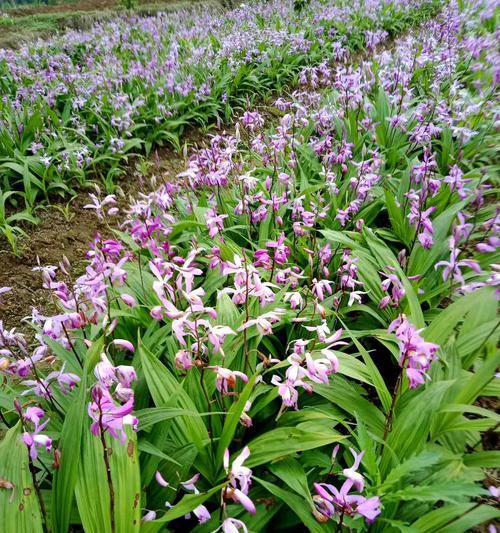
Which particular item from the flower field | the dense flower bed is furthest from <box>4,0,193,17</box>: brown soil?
the flower field

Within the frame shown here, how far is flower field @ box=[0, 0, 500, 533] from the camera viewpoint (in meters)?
1.27

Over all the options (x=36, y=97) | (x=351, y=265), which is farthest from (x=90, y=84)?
(x=351, y=265)

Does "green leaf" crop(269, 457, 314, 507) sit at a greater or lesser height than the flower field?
lesser

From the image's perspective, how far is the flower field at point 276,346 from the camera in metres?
1.27

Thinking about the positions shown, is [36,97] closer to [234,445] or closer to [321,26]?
[234,445]

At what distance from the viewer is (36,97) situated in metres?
5.63

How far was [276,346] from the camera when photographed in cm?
213

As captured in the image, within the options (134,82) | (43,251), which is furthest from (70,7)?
(43,251)

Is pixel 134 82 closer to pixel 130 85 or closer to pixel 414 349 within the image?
pixel 130 85

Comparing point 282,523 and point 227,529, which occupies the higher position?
point 227,529

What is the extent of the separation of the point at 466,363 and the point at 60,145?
189 inches

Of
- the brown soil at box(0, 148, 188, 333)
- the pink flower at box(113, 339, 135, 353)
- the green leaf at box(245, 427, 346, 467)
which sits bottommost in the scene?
the brown soil at box(0, 148, 188, 333)

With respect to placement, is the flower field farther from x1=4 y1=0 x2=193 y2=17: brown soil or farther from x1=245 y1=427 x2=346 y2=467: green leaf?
x1=4 y1=0 x2=193 y2=17: brown soil

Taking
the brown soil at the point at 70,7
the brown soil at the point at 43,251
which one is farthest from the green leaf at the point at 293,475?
the brown soil at the point at 70,7
